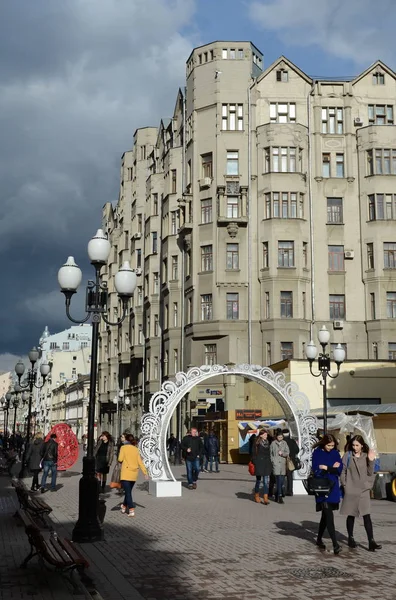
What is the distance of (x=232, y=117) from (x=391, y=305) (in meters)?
15.8

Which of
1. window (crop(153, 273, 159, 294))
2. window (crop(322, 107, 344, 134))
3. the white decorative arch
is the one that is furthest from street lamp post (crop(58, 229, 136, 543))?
window (crop(153, 273, 159, 294))

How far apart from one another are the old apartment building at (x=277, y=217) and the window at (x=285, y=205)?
0.07 m

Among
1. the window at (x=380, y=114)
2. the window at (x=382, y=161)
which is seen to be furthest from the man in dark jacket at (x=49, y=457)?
the window at (x=380, y=114)

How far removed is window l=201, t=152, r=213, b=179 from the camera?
45969 mm

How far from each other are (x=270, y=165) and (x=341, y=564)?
36805mm

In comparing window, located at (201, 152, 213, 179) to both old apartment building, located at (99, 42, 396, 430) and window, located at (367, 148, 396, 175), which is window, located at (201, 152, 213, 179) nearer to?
old apartment building, located at (99, 42, 396, 430)

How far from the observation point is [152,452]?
20688 millimetres

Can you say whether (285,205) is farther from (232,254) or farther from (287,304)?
(287,304)

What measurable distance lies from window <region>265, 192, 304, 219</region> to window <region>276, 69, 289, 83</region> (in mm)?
7971

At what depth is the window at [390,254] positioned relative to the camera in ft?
144

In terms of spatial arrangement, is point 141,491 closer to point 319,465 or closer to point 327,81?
point 319,465

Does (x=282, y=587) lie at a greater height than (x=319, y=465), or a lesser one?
lesser

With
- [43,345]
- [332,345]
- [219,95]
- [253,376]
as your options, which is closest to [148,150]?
[219,95]

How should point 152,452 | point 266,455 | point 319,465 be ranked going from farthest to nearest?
point 152,452 < point 266,455 < point 319,465
